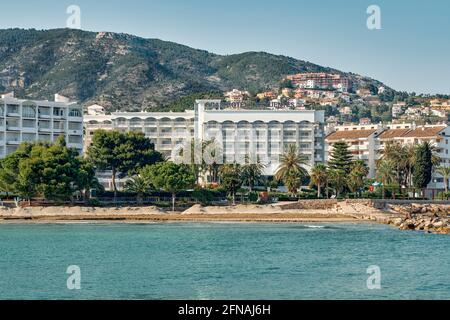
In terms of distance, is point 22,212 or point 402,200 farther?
point 402,200

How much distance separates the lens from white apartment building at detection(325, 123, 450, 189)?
16325cm

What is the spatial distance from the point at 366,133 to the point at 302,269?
121 meters

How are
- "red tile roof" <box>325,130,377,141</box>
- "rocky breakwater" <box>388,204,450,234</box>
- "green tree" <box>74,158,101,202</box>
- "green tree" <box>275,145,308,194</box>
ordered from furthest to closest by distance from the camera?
"red tile roof" <box>325,130,377,141</box>, "green tree" <box>275,145,308,194</box>, "green tree" <box>74,158,101,202</box>, "rocky breakwater" <box>388,204,450,234</box>

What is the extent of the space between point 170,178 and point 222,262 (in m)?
56.8

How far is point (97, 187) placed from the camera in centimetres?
12388

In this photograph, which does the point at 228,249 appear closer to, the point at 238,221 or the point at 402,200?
the point at 238,221

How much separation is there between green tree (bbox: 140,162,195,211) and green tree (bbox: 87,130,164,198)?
11.8 m

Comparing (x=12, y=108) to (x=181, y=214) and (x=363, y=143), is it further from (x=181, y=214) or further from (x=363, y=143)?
(x=363, y=143)

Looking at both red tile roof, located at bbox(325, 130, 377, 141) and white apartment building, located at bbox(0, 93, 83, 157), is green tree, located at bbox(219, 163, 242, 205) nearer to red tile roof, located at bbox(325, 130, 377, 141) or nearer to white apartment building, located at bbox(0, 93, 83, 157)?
white apartment building, located at bbox(0, 93, 83, 157)

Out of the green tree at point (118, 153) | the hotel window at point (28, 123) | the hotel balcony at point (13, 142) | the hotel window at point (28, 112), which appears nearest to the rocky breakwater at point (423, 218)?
the green tree at point (118, 153)

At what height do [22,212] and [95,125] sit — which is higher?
[95,125]

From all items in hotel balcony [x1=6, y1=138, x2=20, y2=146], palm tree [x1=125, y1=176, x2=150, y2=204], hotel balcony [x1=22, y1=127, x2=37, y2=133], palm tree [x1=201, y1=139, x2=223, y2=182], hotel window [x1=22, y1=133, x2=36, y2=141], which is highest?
hotel balcony [x1=22, y1=127, x2=37, y2=133]

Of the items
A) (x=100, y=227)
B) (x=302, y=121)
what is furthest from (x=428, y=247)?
(x=302, y=121)

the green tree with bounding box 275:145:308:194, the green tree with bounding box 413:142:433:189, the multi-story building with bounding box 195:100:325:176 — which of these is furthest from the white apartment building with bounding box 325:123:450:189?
the green tree with bounding box 275:145:308:194
